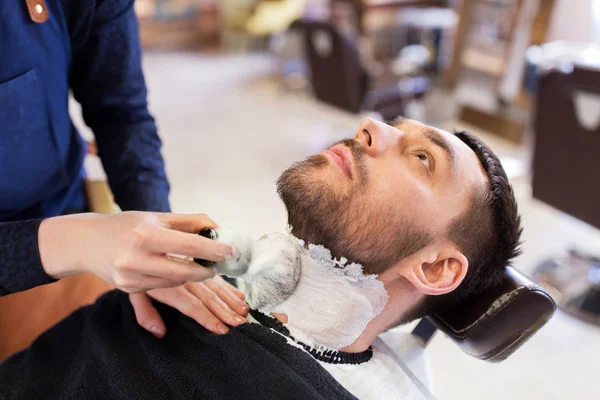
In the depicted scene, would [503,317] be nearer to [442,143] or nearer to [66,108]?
[442,143]

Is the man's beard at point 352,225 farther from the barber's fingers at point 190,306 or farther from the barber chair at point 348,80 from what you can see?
the barber chair at point 348,80

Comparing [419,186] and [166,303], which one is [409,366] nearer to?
[419,186]

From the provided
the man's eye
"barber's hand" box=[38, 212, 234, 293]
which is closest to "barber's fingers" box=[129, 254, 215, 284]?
"barber's hand" box=[38, 212, 234, 293]

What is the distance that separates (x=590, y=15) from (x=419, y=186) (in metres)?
3.13

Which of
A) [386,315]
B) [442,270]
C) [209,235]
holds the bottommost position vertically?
[386,315]

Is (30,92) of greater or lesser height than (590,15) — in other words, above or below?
above

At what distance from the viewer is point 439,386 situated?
1.84m

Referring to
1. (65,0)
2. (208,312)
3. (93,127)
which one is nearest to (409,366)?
(208,312)

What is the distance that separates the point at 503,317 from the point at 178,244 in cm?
70

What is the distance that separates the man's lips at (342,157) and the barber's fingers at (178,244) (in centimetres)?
40

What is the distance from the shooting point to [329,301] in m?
1.04

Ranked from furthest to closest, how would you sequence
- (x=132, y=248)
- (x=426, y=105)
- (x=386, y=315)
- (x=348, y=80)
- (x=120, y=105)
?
(x=426, y=105)
(x=348, y=80)
(x=120, y=105)
(x=386, y=315)
(x=132, y=248)

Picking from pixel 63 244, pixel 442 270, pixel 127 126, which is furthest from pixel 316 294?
pixel 127 126

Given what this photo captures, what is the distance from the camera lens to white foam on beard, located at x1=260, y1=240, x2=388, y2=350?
40.8 inches
